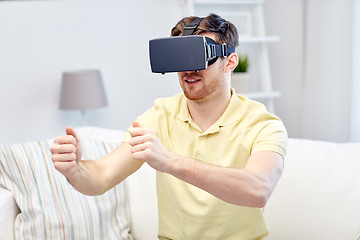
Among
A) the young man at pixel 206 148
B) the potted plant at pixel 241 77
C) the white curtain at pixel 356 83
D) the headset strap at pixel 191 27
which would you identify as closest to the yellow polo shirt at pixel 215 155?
the young man at pixel 206 148

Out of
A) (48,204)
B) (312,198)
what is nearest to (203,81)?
(312,198)

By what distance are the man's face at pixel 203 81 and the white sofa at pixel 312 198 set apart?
503mm

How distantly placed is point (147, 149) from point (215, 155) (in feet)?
1.43

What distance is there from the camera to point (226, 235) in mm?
1509

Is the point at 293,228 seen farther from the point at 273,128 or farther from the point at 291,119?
the point at 291,119

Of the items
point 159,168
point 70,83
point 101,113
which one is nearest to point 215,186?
point 159,168

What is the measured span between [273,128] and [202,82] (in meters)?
0.24

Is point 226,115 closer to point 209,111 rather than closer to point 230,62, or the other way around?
point 209,111

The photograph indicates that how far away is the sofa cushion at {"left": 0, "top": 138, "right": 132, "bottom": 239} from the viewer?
66.1 inches

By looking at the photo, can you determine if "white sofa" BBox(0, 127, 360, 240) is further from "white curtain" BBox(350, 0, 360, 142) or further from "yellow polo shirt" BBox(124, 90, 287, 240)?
"white curtain" BBox(350, 0, 360, 142)

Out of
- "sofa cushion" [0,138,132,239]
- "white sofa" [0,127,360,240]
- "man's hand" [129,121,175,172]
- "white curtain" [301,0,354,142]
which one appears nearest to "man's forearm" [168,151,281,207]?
"man's hand" [129,121,175,172]

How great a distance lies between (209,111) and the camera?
59.6 inches

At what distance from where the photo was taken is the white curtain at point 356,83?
3.05 metres

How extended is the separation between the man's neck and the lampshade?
1610mm
